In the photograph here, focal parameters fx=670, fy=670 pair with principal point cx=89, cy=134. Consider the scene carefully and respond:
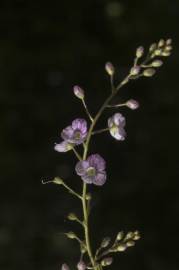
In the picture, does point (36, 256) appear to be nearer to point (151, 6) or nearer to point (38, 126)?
point (38, 126)

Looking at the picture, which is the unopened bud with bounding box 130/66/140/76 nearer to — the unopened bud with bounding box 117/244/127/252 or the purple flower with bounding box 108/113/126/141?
the purple flower with bounding box 108/113/126/141

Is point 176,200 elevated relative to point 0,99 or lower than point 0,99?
lower

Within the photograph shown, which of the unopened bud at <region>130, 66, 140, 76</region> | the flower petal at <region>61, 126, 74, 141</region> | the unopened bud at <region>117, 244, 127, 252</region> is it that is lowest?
the unopened bud at <region>117, 244, 127, 252</region>

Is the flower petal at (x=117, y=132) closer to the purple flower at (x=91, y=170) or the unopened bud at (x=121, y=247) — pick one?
the purple flower at (x=91, y=170)

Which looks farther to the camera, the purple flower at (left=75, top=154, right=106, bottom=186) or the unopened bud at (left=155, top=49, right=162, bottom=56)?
the unopened bud at (left=155, top=49, right=162, bottom=56)

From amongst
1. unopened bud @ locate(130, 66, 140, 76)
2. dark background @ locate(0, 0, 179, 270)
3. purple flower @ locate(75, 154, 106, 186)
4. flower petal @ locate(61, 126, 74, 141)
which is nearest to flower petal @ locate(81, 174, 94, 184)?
purple flower @ locate(75, 154, 106, 186)

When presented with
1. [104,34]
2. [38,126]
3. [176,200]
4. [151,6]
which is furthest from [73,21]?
[176,200]

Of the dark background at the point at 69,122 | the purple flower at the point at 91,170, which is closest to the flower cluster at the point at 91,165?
the purple flower at the point at 91,170
